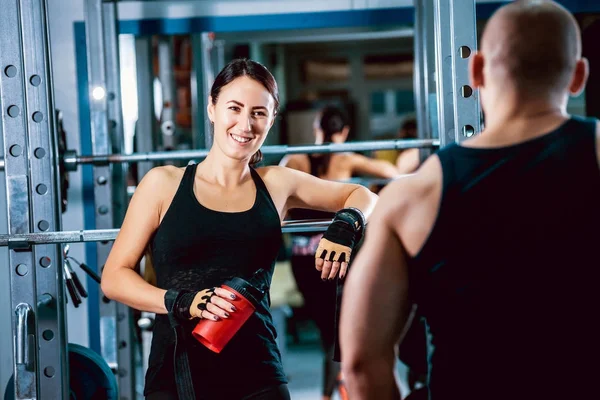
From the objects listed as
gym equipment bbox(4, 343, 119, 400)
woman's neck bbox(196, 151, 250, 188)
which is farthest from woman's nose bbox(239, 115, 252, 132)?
gym equipment bbox(4, 343, 119, 400)

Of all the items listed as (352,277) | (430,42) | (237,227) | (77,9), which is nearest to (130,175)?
(77,9)

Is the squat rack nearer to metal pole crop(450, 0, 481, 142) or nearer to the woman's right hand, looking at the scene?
metal pole crop(450, 0, 481, 142)

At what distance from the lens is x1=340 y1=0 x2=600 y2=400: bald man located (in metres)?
1.12

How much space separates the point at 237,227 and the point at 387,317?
0.82m

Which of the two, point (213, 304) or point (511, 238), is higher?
point (511, 238)

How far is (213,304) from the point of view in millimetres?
1793

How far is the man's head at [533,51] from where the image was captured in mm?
1168

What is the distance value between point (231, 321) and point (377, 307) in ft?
2.12

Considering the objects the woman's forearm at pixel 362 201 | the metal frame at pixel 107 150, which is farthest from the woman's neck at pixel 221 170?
the metal frame at pixel 107 150

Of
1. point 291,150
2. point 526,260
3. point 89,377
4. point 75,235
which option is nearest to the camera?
point 526,260

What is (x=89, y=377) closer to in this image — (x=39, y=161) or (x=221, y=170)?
(x=39, y=161)

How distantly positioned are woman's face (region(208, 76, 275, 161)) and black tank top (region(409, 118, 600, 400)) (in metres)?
0.97

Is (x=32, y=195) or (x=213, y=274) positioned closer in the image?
(x=213, y=274)

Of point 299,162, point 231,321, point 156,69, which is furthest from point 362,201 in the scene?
point 156,69
